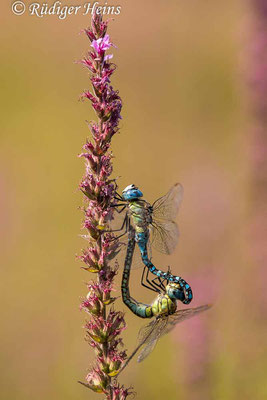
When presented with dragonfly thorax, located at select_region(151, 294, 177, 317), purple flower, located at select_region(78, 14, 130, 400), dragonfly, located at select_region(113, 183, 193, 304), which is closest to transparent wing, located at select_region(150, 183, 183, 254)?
dragonfly, located at select_region(113, 183, 193, 304)

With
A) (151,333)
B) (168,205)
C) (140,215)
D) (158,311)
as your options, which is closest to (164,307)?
(158,311)

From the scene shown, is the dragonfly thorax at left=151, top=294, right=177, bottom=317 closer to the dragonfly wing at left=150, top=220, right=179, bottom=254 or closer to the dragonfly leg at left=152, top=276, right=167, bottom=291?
the dragonfly leg at left=152, top=276, right=167, bottom=291

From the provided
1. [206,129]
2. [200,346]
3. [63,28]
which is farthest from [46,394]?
[63,28]

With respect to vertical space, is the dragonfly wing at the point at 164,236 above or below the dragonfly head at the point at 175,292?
above
